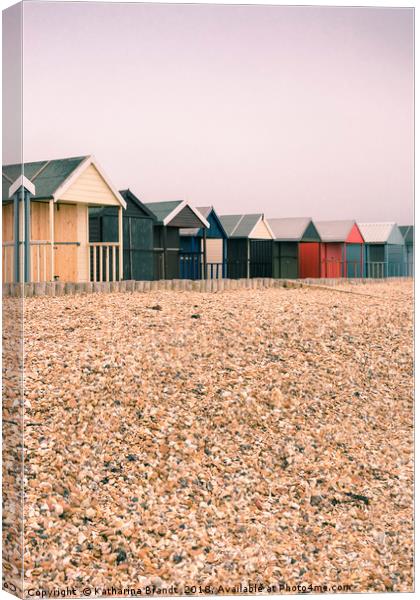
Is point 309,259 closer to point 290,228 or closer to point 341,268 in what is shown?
point 341,268

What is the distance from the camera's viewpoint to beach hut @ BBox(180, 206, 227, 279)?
1727 cm

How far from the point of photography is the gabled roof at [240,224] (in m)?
19.6

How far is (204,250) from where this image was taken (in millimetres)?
17641

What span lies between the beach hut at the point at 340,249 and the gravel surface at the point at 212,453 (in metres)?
10.7

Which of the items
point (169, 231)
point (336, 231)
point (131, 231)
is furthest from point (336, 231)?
point (131, 231)

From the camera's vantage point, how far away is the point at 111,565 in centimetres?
661

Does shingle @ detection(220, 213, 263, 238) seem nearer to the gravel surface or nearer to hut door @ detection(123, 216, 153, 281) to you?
hut door @ detection(123, 216, 153, 281)

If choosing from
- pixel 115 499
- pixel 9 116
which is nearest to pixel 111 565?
pixel 115 499

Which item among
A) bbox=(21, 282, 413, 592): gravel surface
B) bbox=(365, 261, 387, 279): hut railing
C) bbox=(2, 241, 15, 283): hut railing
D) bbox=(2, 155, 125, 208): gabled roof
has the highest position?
A: bbox=(2, 155, 125, 208): gabled roof

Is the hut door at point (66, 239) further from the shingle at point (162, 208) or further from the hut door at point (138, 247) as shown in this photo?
the shingle at point (162, 208)

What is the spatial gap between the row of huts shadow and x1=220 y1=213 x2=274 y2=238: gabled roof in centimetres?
3

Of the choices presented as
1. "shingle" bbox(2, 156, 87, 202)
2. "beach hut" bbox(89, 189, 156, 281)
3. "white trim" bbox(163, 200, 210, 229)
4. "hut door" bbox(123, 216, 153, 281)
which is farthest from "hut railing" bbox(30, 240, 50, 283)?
"white trim" bbox(163, 200, 210, 229)

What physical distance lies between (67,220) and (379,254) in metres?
9.50

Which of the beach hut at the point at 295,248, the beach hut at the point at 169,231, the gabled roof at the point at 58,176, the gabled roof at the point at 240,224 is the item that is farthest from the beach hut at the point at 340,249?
the gabled roof at the point at 58,176
